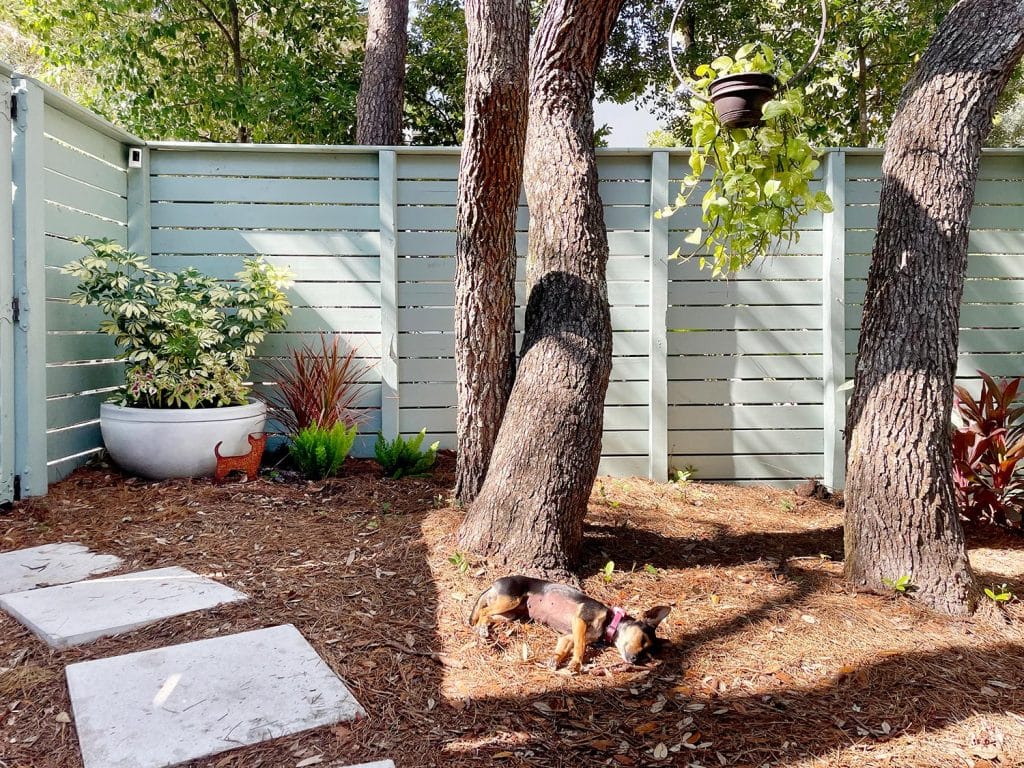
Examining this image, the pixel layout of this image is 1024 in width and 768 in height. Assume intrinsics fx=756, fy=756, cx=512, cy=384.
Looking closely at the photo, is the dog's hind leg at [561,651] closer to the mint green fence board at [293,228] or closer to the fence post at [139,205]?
the mint green fence board at [293,228]

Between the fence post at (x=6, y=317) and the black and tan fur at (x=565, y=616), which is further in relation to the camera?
the fence post at (x=6, y=317)

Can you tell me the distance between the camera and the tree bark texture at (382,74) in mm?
6062

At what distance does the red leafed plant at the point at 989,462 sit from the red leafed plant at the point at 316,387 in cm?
293

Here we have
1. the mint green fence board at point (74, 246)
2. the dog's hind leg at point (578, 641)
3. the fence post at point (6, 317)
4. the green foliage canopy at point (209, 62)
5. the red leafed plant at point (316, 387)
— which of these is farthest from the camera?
the green foliage canopy at point (209, 62)

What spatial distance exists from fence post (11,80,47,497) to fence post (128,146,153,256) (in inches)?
28.3

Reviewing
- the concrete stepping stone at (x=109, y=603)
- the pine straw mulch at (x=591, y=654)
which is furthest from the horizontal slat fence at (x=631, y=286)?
the concrete stepping stone at (x=109, y=603)

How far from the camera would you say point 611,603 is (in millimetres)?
2311

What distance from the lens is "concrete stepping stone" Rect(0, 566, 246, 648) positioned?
2086mm

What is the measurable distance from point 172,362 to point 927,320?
328cm

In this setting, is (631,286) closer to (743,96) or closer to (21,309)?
(743,96)

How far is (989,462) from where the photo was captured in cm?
347

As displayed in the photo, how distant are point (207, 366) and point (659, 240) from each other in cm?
247

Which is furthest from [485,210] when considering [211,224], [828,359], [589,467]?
[828,359]

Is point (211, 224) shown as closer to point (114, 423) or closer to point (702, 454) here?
point (114, 423)
